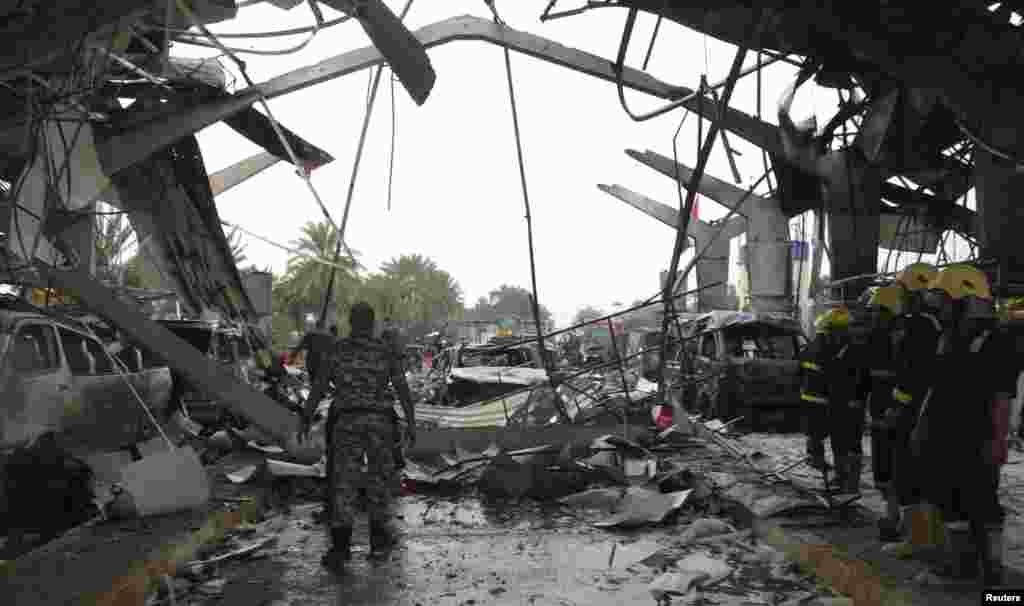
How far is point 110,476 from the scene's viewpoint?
833cm

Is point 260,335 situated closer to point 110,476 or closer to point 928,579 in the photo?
point 110,476

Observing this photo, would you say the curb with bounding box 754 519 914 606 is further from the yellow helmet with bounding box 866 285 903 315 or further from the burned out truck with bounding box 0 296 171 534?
the burned out truck with bounding box 0 296 171 534

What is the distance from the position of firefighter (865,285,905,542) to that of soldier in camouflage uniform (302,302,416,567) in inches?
143

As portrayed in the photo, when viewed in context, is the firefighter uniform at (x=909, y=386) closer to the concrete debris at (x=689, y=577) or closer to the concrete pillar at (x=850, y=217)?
the concrete debris at (x=689, y=577)

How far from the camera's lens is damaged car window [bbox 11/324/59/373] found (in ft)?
23.7

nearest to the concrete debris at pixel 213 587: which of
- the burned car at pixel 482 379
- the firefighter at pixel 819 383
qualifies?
the firefighter at pixel 819 383

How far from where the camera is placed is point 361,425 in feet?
22.1

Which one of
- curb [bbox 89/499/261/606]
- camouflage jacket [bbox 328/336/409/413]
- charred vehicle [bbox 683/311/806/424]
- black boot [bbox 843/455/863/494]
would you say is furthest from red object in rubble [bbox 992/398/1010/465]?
charred vehicle [bbox 683/311/806/424]

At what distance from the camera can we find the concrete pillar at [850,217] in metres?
13.5

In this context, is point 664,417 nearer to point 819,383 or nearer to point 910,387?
point 819,383

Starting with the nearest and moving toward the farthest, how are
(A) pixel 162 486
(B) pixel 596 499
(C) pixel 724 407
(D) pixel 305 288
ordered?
1. (A) pixel 162 486
2. (B) pixel 596 499
3. (C) pixel 724 407
4. (D) pixel 305 288

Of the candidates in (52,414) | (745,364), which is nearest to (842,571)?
(52,414)

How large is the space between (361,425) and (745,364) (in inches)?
416

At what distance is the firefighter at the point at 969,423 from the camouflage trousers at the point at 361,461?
11.8 feet
